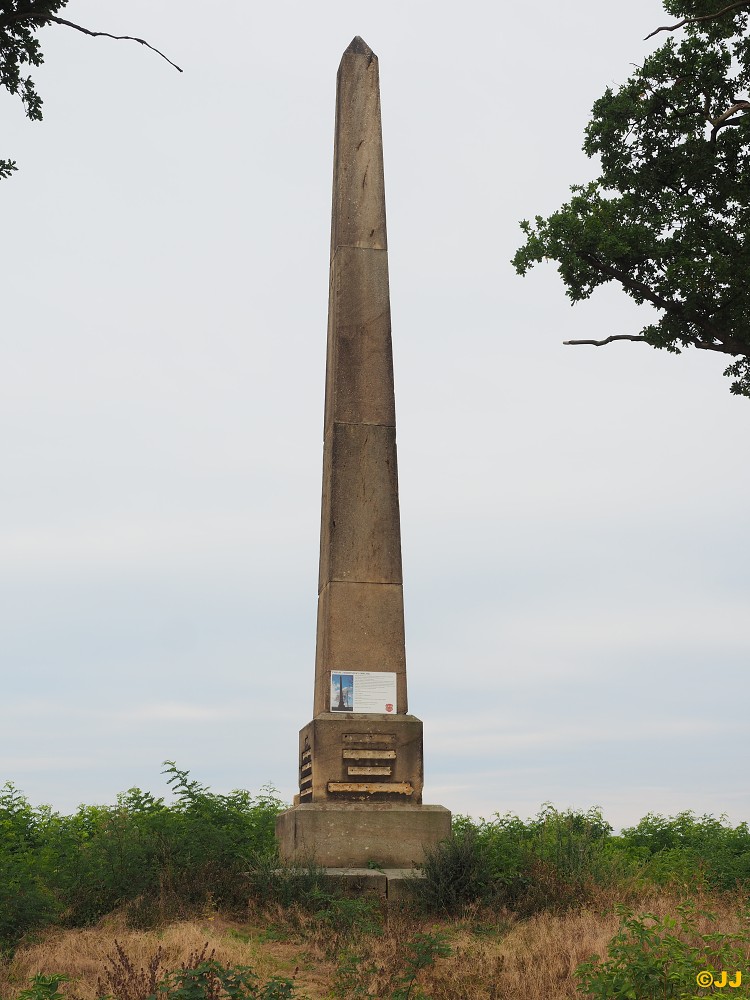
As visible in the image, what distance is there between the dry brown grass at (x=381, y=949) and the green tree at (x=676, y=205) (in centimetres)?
749

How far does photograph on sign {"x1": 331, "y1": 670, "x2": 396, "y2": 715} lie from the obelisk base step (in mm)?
1214

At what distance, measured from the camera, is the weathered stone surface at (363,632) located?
14.4 metres

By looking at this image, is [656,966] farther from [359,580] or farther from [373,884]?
[359,580]

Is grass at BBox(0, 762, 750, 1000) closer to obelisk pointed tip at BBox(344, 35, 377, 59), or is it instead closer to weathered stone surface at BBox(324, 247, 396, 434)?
weathered stone surface at BBox(324, 247, 396, 434)

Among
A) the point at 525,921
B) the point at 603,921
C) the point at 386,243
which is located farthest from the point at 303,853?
the point at 386,243

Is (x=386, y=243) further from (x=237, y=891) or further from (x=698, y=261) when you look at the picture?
(x=237, y=891)

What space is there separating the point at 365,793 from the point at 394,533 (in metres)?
3.42

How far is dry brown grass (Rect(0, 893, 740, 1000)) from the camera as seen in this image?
952 cm

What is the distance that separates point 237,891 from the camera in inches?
504

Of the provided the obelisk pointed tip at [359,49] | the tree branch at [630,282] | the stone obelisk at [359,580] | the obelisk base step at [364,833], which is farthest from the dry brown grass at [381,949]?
the obelisk pointed tip at [359,49]

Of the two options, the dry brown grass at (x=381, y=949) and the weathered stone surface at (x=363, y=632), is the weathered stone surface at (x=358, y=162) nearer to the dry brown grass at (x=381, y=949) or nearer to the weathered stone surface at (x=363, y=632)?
the weathered stone surface at (x=363, y=632)

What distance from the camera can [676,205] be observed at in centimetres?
1541

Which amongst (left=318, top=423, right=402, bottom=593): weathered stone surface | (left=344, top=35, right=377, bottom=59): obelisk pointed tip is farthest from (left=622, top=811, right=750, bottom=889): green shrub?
(left=344, top=35, right=377, bottom=59): obelisk pointed tip

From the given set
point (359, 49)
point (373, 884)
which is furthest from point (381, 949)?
point (359, 49)
